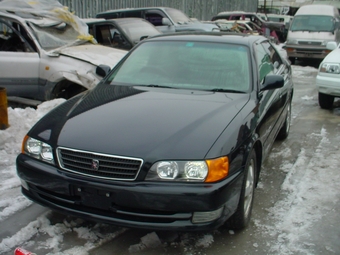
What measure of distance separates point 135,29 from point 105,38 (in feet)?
2.40

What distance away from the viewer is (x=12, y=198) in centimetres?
421

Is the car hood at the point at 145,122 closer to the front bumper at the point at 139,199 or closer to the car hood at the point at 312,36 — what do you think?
the front bumper at the point at 139,199

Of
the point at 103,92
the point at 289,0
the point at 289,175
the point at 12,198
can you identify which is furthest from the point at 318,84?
the point at 289,0

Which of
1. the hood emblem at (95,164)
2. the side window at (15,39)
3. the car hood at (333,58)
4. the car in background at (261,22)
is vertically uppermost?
the side window at (15,39)

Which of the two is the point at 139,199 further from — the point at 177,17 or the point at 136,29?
the point at 177,17

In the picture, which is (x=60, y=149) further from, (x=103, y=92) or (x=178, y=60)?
(x=178, y=60)

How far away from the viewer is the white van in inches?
595

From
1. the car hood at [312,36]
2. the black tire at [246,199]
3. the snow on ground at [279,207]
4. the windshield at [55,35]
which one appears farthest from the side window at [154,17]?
the black tire at [246,199]

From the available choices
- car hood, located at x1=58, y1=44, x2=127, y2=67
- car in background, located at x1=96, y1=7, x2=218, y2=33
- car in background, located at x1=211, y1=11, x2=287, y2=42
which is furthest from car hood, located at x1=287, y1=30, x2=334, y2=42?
car hood, located at x1=58, y1=44, x2=127, y2=67

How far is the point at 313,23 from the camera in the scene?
16.2 m

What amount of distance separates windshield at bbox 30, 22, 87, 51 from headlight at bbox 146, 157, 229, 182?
5.08 meters

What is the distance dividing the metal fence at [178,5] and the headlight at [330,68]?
9.19 meters

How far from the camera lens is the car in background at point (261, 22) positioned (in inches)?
878

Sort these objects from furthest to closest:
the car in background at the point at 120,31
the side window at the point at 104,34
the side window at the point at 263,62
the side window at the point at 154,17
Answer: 1. the side window at the point at 154,17
2. the side window at the point at 104,34
3. the car in background at the point at 120,31
4. the side window at the point at 263,62
